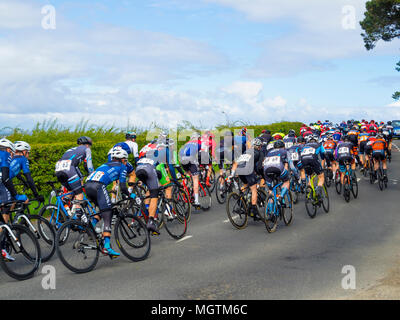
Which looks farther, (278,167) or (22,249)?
(278,167)

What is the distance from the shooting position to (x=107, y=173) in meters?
8.06

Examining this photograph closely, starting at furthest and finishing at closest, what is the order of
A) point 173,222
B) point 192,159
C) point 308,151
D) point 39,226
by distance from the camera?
1. point 308,151
2. point 192,159
3. point 173,222
4. point 39,226

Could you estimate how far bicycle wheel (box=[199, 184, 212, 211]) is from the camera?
1338cm

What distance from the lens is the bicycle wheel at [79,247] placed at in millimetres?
7297

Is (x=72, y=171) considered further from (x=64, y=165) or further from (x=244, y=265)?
(x=244, y=265)

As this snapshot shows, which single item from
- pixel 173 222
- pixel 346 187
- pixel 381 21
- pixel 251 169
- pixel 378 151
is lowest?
pixel 173 222

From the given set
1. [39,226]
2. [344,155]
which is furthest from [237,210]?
[344,155]

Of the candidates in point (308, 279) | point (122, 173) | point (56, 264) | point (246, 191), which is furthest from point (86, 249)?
point (246, 191)

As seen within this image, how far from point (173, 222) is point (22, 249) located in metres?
3.67

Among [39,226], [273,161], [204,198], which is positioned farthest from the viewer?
[204,198]

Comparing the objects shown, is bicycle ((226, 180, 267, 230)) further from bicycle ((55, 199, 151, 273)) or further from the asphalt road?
bicycle ((55, 199, 151, 273))

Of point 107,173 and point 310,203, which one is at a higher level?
point 107,173

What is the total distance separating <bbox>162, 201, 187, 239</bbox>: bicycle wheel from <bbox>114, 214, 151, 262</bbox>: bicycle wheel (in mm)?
1366

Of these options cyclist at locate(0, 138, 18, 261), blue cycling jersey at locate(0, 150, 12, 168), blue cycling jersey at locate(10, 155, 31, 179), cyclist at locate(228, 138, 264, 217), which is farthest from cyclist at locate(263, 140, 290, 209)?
blue cycling jersey at locate(0, 150, 12, 168)
